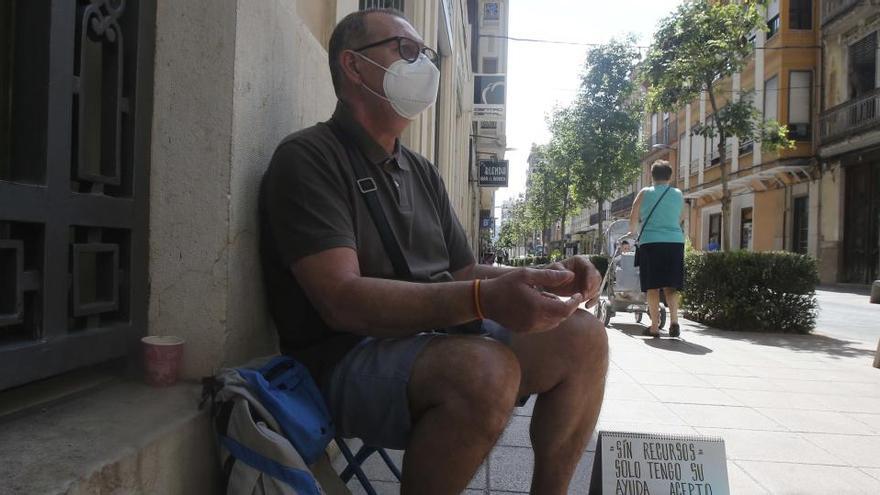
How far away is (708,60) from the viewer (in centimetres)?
931

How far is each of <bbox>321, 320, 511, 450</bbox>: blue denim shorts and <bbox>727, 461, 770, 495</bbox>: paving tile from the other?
1617 millimetres

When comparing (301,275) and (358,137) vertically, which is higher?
(358,137)

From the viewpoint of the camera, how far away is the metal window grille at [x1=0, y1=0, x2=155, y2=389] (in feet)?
4.11

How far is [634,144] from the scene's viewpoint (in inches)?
855

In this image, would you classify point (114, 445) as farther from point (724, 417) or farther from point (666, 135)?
point (666, 135)

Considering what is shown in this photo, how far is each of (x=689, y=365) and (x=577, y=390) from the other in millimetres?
3798

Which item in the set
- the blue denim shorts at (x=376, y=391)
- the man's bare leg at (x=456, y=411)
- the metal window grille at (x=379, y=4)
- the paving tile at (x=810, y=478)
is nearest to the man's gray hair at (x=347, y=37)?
the blue denim shorts at (x=376, y=391)

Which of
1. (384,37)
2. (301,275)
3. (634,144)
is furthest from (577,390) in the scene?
(634,144)

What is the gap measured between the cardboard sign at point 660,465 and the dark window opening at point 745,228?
1105 inches

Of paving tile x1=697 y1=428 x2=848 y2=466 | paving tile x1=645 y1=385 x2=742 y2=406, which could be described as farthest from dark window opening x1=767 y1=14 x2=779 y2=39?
paving tile x1=697 y1=428 x2=848 y2=466

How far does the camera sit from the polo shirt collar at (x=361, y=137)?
189 centimetres

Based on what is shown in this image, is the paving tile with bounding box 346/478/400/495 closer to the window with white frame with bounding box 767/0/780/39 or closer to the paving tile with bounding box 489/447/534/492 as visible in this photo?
the paving tile with bounding box 489/447/534/492

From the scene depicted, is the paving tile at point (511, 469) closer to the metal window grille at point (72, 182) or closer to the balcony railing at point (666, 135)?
the metal window grille at point (72, 182)

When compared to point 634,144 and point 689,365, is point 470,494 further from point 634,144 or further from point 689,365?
point 634,144
